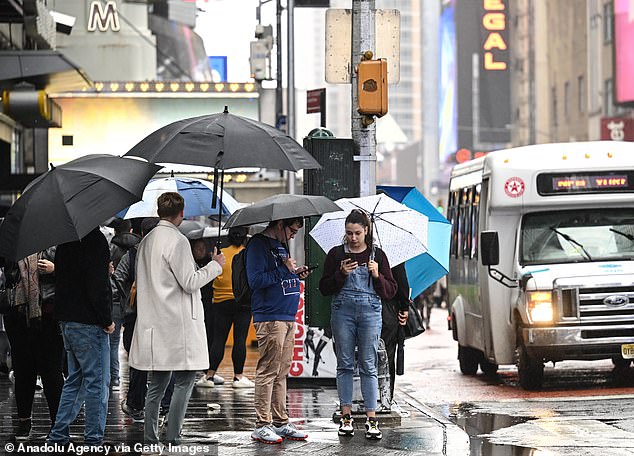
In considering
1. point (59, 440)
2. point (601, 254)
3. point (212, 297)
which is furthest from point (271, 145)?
point (601, 254)

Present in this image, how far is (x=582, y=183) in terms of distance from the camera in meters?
17.4

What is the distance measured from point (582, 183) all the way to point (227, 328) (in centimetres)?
475

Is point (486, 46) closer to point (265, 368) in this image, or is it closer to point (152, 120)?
point (152, 120)

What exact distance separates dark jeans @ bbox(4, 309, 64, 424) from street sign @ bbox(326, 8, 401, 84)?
4.16 meters

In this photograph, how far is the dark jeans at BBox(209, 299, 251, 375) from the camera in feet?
53.5

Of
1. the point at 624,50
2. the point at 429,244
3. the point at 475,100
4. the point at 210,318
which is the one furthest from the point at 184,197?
the point at 475,100

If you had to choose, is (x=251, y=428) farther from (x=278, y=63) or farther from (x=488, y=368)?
(x=278, y=63)

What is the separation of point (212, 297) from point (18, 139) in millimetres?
12538

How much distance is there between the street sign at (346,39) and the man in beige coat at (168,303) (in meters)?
4.08

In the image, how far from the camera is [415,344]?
2733cm

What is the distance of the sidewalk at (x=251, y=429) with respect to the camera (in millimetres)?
11234

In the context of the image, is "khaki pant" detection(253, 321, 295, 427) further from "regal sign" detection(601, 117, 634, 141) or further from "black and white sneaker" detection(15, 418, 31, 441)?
"regal sign" detection(601, 117, 634, 141)

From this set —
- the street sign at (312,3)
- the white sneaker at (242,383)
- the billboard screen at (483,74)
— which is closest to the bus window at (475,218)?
the white sneaker at (242,383)

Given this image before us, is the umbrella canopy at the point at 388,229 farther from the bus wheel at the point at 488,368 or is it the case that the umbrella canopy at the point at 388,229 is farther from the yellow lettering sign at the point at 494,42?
the yellow lettering sign at the point at 494,42
